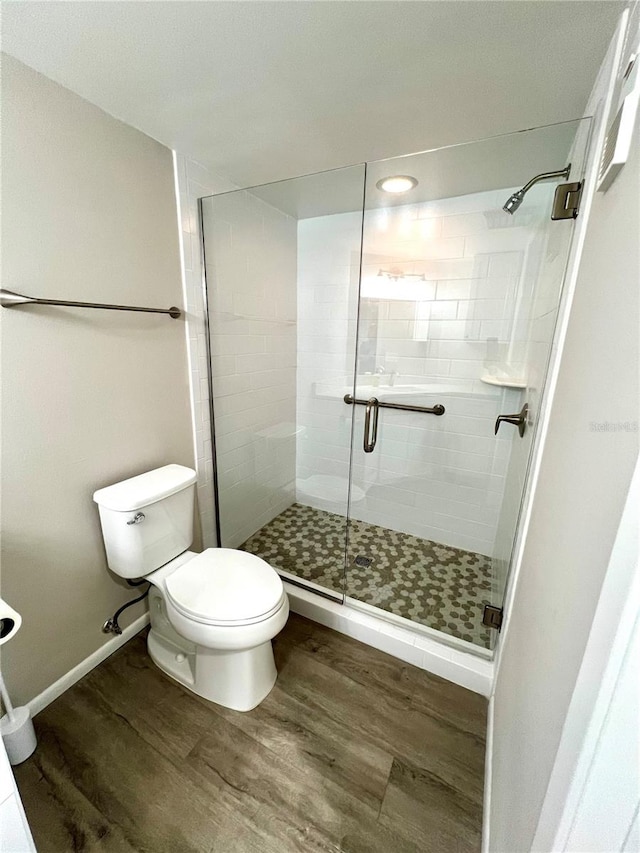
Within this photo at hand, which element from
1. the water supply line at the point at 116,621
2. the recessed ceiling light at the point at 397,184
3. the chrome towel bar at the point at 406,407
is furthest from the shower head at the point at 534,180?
the water supply line at the point at 116,621

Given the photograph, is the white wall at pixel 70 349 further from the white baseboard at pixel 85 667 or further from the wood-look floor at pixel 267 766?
the wood-look floor at pixel 267 766

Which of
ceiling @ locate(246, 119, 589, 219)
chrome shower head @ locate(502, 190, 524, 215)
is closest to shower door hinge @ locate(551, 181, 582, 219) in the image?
ceiling @ locate(246, 119, 589, 219)

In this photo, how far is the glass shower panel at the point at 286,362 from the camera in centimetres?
179

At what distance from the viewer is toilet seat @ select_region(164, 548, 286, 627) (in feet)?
3.79

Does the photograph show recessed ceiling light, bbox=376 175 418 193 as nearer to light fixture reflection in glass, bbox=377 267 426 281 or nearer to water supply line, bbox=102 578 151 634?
light fixture reflection in glass, bbox=377 267 426 281

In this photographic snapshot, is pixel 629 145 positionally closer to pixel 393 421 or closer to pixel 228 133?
pixel 228 133

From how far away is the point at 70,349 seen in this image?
1.18 meters

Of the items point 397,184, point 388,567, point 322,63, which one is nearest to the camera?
point 322,63

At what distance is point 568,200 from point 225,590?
1682 millimetres

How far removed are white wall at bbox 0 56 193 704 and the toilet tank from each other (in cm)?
8

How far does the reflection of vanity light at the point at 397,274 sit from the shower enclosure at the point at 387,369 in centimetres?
1

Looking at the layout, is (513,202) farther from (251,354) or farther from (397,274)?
(251,354)

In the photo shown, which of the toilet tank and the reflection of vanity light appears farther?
the reflection of vanity light

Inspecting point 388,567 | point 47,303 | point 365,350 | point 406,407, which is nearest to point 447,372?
point 406,407
